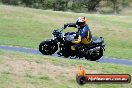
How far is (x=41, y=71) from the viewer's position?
14820mm

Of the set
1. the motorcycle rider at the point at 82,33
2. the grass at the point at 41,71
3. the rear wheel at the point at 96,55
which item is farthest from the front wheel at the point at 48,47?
the grass at the point at 41,71

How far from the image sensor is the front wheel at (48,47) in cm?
2044

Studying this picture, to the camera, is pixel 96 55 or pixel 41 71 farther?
pixel 96 55

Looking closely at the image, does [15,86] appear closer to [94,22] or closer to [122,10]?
[94,22]

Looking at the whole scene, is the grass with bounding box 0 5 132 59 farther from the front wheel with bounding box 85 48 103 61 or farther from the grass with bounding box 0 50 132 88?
the grass with bounding box 0 50 132 88

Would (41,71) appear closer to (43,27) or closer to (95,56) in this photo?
(95,56)

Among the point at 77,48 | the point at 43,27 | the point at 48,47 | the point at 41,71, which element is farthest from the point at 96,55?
the point at 43,27

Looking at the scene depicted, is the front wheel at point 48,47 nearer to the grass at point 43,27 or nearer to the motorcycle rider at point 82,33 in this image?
the motorcycle rider at point 82,33

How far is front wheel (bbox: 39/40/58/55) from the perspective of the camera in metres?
20.4

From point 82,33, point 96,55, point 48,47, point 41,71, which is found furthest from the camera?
point 48,47

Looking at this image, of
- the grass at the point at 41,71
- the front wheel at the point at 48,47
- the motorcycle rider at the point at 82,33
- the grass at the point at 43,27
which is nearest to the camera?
the grass at the point at 41,71

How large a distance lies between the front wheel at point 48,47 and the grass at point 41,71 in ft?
11.9

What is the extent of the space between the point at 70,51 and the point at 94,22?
2237cm

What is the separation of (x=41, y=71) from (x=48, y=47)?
568 centimetres
